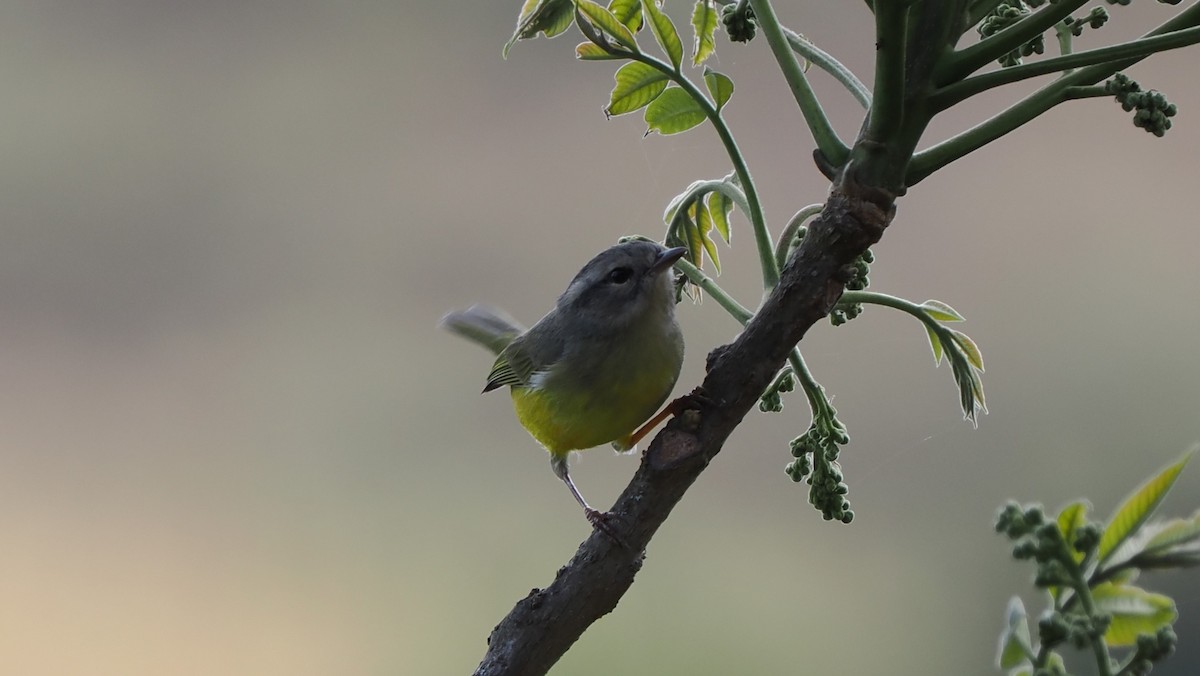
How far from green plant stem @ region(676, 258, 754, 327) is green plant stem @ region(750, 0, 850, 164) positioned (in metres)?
0.15

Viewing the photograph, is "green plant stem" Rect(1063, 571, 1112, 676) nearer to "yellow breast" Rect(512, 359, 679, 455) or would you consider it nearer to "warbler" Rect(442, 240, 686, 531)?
"warbler" Rect(442, 240, 686, 531)

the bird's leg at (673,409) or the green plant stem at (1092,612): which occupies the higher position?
the bird's leg at (673,409)

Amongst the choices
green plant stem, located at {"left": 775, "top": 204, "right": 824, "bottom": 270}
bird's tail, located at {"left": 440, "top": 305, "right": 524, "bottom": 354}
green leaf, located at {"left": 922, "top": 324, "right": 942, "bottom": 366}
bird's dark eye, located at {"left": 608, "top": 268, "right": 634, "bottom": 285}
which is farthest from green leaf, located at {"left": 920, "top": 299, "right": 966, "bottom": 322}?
bird's tail, located at {"left": 440, "top": 305, "right": 524, "bottom": 354}

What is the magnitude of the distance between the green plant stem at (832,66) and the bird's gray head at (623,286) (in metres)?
0.39

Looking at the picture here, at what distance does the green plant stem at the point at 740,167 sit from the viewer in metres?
0.71

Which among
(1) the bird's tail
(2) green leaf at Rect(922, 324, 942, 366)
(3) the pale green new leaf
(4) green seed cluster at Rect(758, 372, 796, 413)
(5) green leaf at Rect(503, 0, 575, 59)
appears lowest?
(2) green leaf at Rect(922, 324, 942, 366)

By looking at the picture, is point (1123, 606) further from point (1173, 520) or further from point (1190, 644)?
point (1190, 644)

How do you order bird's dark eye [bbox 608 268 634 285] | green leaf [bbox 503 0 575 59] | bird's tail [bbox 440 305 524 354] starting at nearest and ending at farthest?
1. green leaf [bbox 503 0 575 59]
2. bird's dark eye [bbox 608 268 634 285]
3. bird's tail [bbox 440 305 524 354]

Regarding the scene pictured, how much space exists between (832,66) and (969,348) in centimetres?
23

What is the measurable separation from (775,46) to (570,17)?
0.65 feet

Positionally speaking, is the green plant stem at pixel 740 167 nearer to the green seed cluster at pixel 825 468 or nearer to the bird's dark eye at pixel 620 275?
the green seed cluster at pixel 825 468

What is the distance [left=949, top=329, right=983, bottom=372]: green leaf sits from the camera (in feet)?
2.59

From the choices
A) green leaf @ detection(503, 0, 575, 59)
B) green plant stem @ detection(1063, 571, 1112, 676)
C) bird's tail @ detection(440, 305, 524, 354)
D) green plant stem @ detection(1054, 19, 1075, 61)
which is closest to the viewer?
green plant stem @ detection(1063, 571, 1112, 676)

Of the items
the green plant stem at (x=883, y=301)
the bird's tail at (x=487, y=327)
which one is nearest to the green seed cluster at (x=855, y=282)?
the green plant stem at (x=883, y=301)
